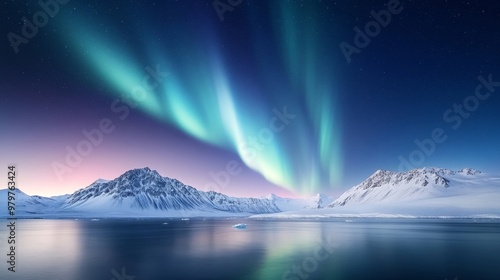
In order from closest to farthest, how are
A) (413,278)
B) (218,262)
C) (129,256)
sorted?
(413,278) < (218,262) < (129,256)

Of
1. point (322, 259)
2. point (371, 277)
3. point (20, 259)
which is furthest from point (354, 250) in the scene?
point (20, 259)

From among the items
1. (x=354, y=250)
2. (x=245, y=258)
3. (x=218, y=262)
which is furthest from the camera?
(x=354, y=250)

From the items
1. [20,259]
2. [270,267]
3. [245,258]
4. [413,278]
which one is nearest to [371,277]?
[413,278]

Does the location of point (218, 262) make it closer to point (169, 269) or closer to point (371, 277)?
point (169, 269)

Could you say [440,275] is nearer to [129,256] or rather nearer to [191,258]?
[191,258]

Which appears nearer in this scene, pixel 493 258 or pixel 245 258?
pixel 493 258

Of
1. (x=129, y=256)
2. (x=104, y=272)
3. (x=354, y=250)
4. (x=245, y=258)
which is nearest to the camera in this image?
(x=104, y=272)

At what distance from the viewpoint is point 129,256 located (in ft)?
154

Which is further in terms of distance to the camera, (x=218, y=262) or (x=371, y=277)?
(x=218, y=262)

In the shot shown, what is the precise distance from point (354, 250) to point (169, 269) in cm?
2730

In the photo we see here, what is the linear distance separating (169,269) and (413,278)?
76.1ft

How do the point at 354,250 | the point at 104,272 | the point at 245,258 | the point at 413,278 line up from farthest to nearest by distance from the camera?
1. the point at 354,250
2. the point at 245,258
3. the point at 104,272
4. the point at 413,278

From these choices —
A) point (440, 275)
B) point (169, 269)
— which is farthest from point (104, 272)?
point (440, 275)

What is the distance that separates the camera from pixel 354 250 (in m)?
50.3
